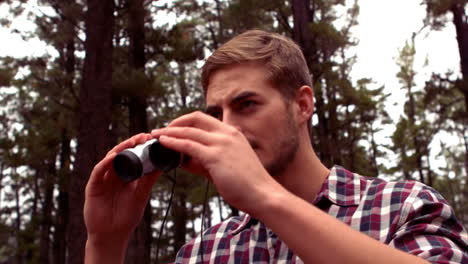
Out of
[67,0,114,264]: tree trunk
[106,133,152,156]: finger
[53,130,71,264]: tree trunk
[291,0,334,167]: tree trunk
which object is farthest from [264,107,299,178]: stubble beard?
[53,130,71,264]: tree trunk

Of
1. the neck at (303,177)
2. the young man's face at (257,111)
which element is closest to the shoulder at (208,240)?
the neck at (303,177)

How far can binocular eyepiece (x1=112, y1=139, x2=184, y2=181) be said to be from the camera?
1.56m

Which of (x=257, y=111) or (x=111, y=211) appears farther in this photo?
(x=111, y=211)

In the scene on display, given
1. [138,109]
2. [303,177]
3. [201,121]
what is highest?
[138,109]

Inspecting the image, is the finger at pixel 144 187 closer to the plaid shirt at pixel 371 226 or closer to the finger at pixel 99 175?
the finger at pixel 99 175

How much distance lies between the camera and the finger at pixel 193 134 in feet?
4.32

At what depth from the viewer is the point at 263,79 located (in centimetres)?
180

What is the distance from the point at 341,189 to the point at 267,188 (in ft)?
2.09

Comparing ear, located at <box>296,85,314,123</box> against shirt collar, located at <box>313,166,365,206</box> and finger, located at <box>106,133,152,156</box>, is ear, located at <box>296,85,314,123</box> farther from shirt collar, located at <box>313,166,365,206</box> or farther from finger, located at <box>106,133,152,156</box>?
finger, located at <box>106,133,152,156</box>

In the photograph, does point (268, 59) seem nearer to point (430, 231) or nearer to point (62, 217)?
point (430, 231)

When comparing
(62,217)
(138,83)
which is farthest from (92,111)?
(62,217)

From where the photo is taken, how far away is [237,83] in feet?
5.82

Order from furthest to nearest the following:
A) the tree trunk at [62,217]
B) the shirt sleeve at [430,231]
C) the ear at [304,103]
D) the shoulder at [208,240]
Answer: the tree trunk at [62,217] < the shoulder at [208,240] < the ear at [304,103] < the shirt sleeve at [430,231]

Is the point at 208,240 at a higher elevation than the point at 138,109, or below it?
below
